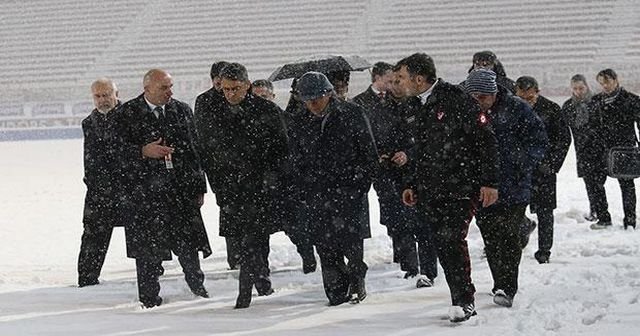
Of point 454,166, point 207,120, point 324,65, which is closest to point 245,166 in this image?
point 207,120

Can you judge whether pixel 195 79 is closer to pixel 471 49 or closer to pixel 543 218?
pixel 471 49

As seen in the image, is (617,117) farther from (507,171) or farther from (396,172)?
(507,171)

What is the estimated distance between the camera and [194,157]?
451 centimetres

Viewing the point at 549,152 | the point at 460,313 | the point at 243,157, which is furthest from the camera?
the point at 549,152

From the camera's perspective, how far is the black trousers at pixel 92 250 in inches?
205

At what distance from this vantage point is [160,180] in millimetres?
4402

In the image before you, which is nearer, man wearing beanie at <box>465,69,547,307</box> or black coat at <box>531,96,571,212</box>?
man wearing beanie at <box>465,69,547,307</box>

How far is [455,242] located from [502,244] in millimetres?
435

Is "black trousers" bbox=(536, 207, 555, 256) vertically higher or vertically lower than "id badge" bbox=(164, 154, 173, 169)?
lower

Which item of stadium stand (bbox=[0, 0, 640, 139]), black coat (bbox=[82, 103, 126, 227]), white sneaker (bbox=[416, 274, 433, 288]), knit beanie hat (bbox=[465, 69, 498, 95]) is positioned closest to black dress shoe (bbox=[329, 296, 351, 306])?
white sneaker (bbox=[416, 274, 433, 288])

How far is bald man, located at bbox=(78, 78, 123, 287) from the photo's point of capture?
503 cm

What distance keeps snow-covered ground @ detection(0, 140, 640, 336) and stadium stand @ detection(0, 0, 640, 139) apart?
1735 cm

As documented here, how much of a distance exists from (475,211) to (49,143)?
17537 mm

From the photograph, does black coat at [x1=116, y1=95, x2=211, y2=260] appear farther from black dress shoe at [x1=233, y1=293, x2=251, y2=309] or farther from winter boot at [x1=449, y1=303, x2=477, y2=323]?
winter boot at [x1=449, y1=303, x2=477, y2=323]
